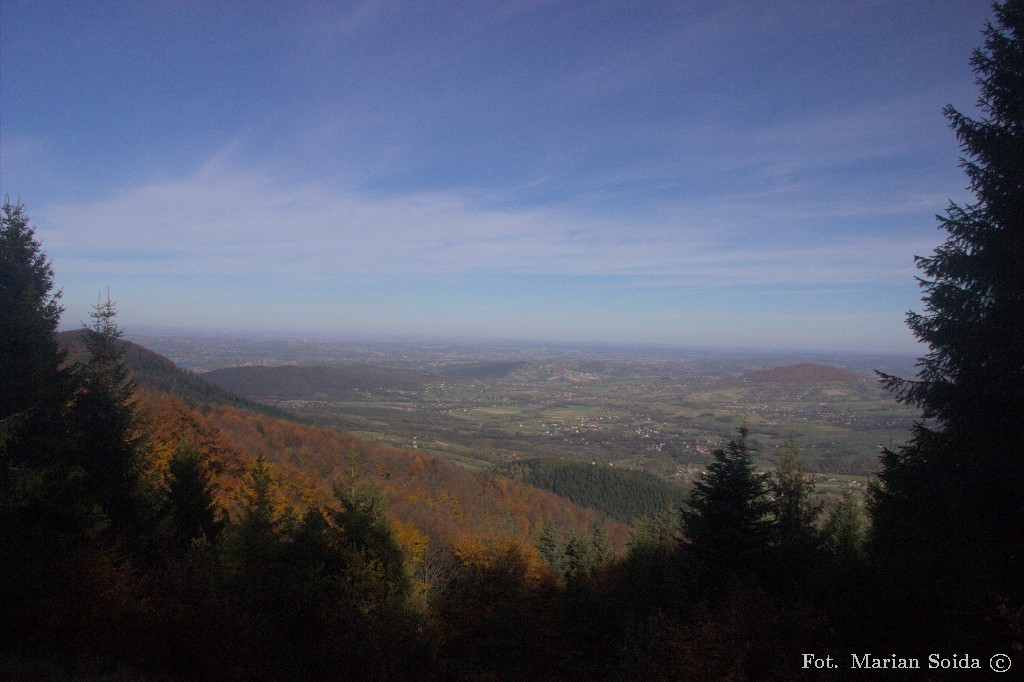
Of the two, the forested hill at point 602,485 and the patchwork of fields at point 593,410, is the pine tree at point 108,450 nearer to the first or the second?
the forested hill at point 602,485

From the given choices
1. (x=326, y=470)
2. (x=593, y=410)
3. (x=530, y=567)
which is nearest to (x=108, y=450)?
(x=530, y=567)

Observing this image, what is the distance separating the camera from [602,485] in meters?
63.1

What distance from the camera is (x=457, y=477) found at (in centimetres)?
5600

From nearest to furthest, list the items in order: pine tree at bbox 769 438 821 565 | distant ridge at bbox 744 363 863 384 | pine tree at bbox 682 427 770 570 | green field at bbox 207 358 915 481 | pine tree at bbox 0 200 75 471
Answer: pine tree at bbox 0 200 75 471
pine tree at bbox 682 427 770 570
pine tree at bbox 769 438 821 565
green field at bbox 207 358 915 481
distant ridge at bbox 744 363 863 384

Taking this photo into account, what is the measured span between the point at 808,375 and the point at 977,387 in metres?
152

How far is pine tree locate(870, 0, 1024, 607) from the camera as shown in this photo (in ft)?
22.1

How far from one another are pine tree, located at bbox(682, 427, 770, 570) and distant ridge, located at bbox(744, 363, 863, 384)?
14250cm

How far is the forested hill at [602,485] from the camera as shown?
189ft

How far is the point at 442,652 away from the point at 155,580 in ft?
25.1

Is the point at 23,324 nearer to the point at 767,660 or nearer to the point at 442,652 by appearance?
the point at 442,652

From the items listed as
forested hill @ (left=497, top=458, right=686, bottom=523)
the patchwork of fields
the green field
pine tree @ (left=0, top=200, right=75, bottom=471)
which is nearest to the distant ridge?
the patchwork of fields

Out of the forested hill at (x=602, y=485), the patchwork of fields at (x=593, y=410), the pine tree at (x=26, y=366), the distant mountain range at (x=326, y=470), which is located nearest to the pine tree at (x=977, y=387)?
the distant mountain range at (x=326, y=470)

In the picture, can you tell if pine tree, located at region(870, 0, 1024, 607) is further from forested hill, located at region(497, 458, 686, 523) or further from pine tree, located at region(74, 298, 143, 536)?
forested hill, located at region(497, 458, 686, 523)

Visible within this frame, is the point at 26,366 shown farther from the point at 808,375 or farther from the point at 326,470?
the point at 808,375
